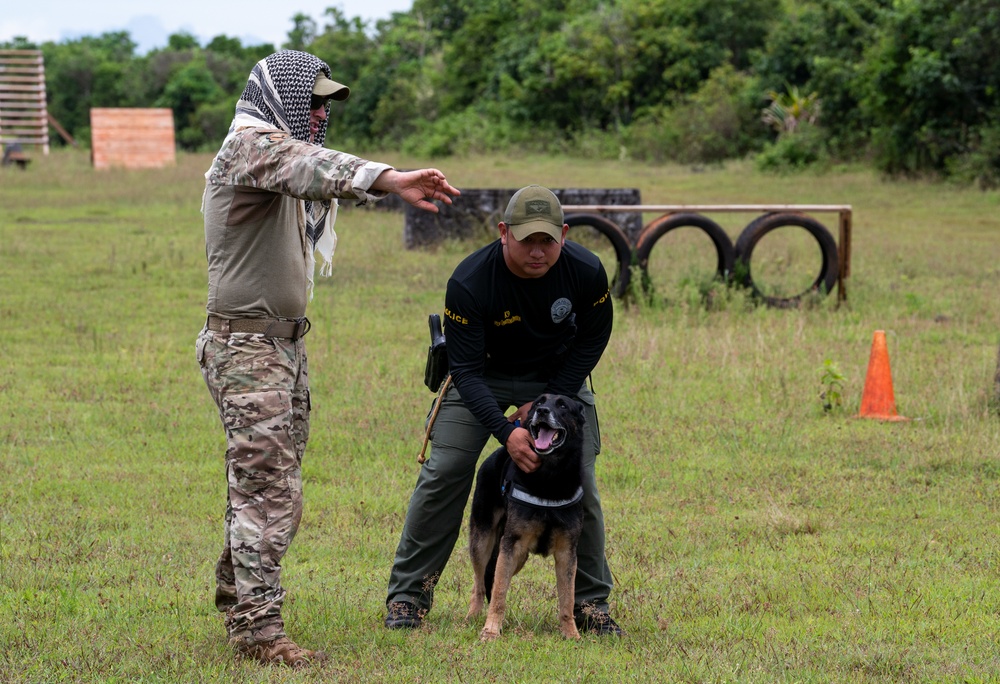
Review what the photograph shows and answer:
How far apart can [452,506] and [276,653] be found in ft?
3.23

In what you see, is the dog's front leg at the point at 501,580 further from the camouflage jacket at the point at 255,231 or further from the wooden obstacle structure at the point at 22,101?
the wooden obstacle structure at the point at 22,101

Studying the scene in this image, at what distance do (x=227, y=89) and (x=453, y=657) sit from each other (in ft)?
185

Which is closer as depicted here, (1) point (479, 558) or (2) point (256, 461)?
(2) point (256, 461)

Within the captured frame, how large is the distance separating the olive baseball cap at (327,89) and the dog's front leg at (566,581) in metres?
1.86

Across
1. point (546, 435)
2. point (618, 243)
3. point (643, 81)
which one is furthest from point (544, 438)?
point (643, 81)

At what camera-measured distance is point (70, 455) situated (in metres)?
7.64

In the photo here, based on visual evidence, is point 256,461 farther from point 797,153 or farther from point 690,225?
point 797,153

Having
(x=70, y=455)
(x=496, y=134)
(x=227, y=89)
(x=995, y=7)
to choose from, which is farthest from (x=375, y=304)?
(x=227, y=89)

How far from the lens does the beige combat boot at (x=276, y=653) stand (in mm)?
4383

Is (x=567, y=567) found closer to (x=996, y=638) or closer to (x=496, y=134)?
(x=996, y=638)

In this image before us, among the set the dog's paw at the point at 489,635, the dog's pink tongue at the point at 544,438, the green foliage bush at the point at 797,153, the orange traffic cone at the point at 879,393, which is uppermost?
the green foliage bush at the point at 797,153

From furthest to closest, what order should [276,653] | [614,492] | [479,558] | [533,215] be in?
[614,492] < [479,558] < [533,215] < [276,653]

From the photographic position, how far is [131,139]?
32844 millimetres

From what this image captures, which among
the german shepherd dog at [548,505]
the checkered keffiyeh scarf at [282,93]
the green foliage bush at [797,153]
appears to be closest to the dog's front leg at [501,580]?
the german shepherd dog at [548,505]
